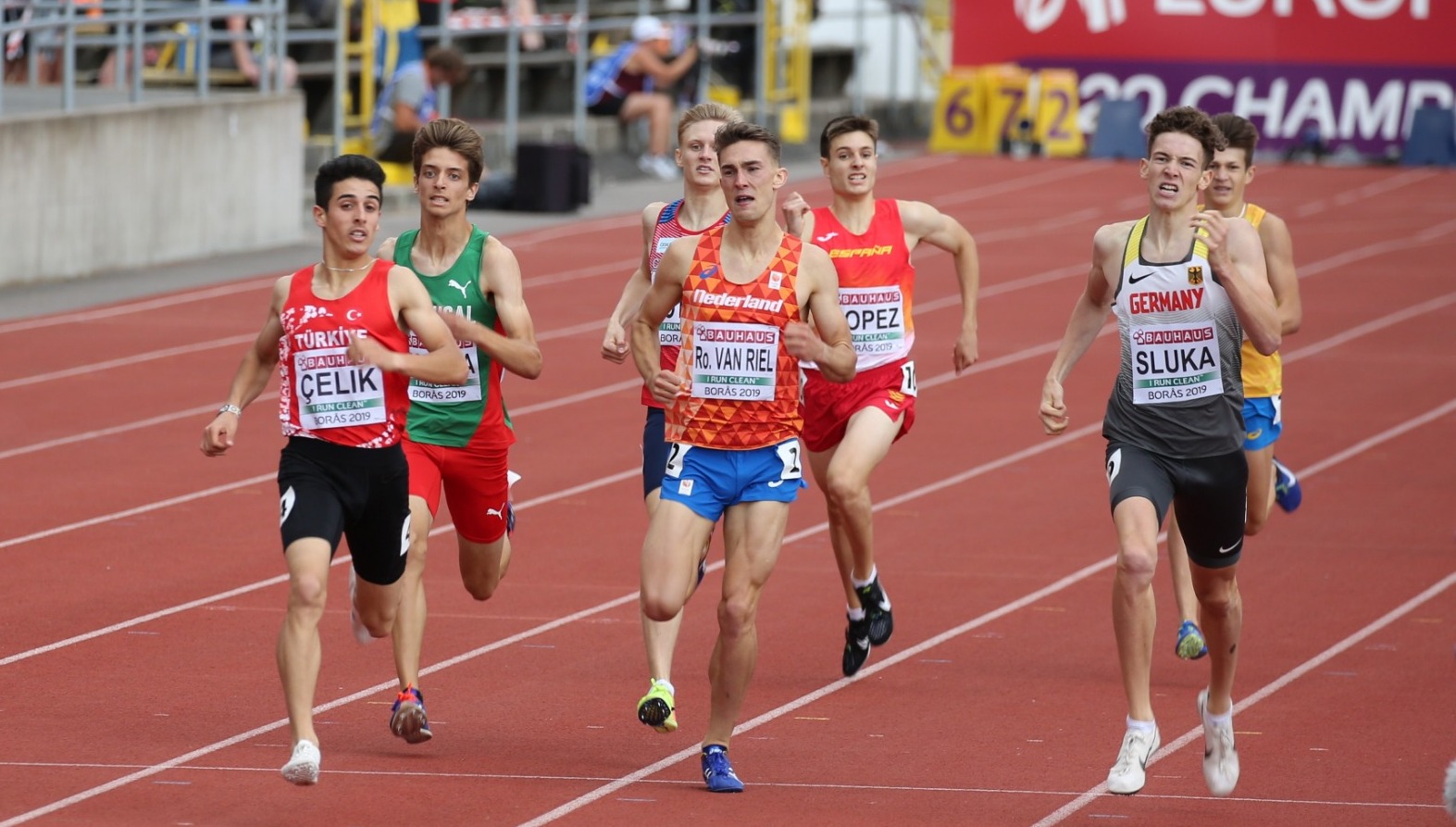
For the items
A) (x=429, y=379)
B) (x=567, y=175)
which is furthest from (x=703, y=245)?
(x=567, y=175)

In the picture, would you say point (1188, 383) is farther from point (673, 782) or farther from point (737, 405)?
point (673, 782)

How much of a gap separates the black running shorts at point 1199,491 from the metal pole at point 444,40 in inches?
680

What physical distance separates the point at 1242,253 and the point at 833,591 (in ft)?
11.5

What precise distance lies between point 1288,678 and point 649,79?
19.9 metres

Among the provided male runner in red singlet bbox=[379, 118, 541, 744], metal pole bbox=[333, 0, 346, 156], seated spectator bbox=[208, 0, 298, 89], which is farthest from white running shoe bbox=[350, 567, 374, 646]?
metal pole bbox=[333, 0, 346, 156]

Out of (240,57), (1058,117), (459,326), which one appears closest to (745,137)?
(459,326)

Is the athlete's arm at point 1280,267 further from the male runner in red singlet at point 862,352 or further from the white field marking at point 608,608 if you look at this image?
the white field marking at point 608,608

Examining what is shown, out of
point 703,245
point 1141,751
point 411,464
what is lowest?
point 1141,751

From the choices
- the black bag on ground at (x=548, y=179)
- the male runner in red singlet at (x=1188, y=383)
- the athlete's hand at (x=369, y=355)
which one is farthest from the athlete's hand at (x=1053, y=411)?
the black bag on ground at (x=548, y=179)

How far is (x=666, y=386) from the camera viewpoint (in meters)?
6.64

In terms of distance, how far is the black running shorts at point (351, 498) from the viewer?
20.9 feet

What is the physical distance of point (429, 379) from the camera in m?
6.51

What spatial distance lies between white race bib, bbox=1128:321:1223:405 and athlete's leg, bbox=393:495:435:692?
227cm

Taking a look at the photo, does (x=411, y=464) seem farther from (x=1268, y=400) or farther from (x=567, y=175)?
(x=567, y=175)
